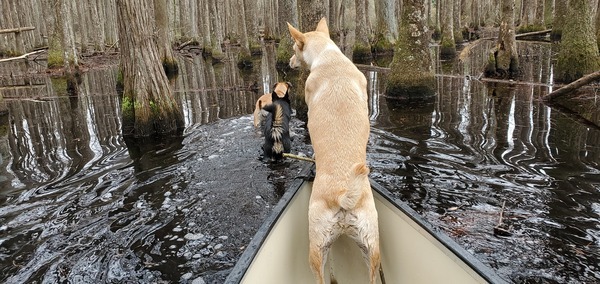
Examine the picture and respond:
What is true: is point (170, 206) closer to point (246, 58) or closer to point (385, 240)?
point (385, 240)

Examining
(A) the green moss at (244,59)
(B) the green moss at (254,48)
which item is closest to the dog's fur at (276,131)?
(A) the green moss at (244,59)

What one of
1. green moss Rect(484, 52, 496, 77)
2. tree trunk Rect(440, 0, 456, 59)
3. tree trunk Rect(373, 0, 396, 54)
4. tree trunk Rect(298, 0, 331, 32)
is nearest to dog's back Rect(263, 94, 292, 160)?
tree trunk Rect(298, 0, 331, 32)

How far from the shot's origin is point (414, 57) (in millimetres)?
10289

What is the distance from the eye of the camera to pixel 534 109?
8594 mm

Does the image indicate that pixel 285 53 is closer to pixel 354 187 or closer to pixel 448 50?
pixel 448 50

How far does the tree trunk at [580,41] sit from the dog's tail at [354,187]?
1007cm

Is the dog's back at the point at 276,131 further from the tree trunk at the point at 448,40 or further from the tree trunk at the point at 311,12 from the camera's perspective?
the tree trunk at the point at 448,40

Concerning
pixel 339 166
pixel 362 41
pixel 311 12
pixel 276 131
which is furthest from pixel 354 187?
pixel 362 41

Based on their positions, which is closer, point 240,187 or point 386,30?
Answer: point 240,187

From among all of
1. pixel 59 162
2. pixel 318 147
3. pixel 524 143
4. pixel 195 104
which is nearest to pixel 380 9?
pixel 195 104

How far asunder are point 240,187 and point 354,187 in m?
3.13

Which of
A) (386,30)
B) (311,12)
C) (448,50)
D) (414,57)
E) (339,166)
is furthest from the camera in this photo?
(386,30)

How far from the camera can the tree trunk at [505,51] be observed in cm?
1212

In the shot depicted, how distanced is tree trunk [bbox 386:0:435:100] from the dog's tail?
834cm
